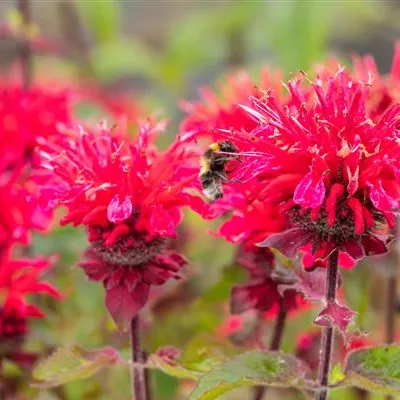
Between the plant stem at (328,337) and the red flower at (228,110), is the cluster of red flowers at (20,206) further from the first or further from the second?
the plant stem at (328,337)

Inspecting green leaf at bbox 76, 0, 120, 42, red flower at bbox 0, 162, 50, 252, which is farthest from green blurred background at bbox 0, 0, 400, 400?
red flower at bbox 0, 162, 50, 252

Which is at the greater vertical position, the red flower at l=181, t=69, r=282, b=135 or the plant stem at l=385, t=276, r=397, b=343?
the red flower at l=181, t=69, r=282, b=135

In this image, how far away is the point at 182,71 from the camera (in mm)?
2492

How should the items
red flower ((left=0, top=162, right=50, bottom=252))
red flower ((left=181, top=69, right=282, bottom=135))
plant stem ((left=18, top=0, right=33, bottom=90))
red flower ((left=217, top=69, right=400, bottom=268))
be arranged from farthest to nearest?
plant stem ((left=18, top=0, right=33, bottom=90)) → red flower ((left=0, top=162, right=50, bottom=252)) → red flower ((left=181, top=69, right=282, bottom=135)) → red flower ((left=217, top=69, right=400, bottom=268))

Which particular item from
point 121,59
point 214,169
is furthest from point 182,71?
point 214,169

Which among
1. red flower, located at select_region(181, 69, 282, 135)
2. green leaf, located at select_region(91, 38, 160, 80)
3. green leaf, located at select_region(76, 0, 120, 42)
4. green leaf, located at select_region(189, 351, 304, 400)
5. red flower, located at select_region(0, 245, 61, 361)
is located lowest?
green leaf, located at select_region(189, 351, 304, 400)

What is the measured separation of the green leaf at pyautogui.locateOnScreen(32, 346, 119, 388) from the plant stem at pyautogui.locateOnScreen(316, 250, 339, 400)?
0.72 feet

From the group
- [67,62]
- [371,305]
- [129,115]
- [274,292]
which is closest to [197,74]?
[67,62]

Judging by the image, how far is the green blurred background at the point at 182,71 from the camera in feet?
4.06

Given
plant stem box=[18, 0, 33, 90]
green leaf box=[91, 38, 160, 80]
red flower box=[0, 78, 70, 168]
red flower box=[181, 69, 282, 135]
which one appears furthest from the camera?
green leaf box=[91, 38, 160, 80]

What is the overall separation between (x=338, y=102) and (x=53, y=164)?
303mm

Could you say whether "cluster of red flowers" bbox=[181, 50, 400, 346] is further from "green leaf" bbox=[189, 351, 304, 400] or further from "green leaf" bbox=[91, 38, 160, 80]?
"green leaf" bbox=[91, 38, 160, 80]

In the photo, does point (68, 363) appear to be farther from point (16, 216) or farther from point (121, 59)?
point (121, 59)

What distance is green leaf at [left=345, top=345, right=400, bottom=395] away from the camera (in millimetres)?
788
